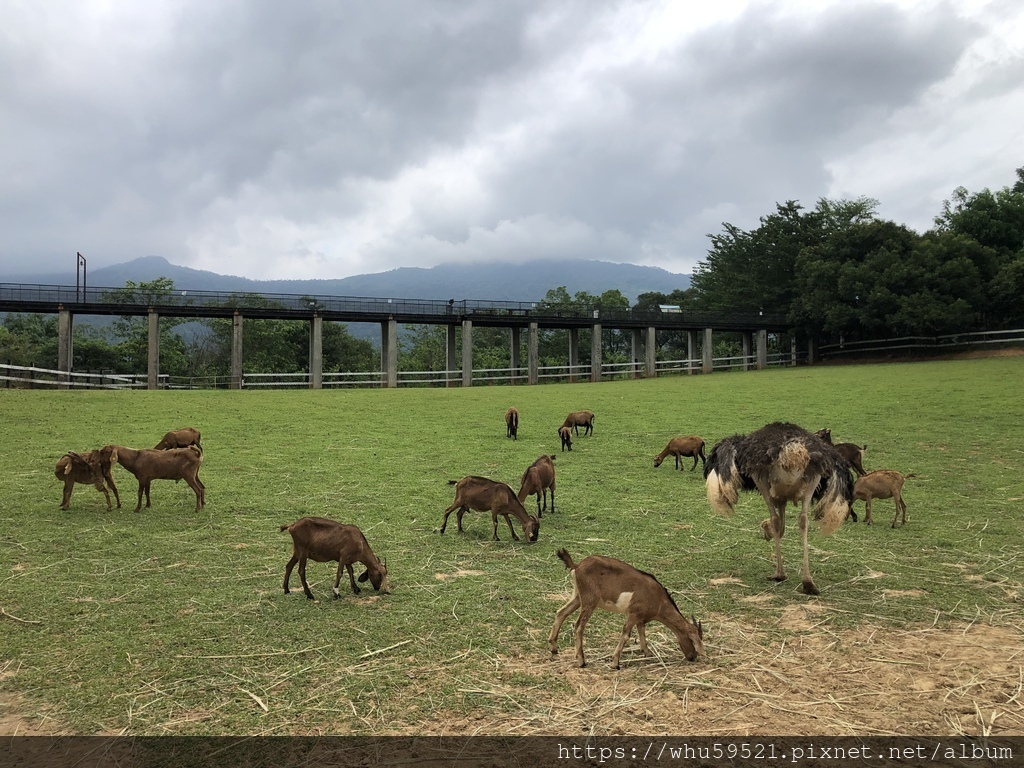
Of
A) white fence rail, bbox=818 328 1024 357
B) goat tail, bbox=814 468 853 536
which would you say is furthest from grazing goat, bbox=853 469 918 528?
white fence rail, bbox=818 328 1024 357

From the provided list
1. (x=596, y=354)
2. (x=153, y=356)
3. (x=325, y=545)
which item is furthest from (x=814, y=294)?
(x=325, y=545)

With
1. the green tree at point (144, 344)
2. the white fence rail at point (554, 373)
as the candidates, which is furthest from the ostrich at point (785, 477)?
the green tree at point (144, 344)

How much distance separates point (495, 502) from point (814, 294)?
5720cm

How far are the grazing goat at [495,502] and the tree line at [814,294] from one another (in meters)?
40.9

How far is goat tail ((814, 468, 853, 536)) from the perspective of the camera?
7.35 metres

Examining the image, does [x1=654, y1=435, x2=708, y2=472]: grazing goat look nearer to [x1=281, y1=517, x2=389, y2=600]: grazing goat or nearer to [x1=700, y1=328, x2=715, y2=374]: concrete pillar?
[x1=281, y1=517, x2=389, y2=600]: grazing goat

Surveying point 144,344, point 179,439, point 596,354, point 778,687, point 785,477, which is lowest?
point 778,687

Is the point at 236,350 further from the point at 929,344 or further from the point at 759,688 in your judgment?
the point at 929,344

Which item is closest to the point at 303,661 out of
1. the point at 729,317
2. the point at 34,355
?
the point at 729,317

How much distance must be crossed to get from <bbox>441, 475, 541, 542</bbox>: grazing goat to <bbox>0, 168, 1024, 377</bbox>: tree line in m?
40.9

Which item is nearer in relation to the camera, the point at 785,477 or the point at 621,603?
the point at 621,603

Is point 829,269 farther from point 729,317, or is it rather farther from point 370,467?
point 370,467

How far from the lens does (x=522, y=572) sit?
316 inches

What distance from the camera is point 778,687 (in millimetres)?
5113
